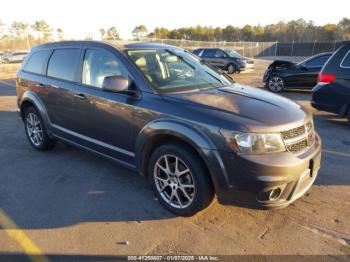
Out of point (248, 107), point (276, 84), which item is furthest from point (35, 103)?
point (276, 84)

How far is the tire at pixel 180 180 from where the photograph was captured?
10.7ft

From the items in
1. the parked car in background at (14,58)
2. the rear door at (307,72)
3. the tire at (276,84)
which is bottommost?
the parked car in background at (14,58)

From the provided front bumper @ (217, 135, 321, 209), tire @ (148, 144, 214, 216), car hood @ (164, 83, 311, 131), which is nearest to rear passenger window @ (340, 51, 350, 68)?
car hood @ (164, 83, 311, 131)

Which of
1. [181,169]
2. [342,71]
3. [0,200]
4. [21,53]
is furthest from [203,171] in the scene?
[21,53]

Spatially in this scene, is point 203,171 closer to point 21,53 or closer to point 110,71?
point 110,71

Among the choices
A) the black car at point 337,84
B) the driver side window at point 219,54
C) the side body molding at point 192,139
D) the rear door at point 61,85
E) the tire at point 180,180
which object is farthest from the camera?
the driver side window at point 219,54

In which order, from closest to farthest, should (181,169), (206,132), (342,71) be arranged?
(206,132), (181,169), (342,71)

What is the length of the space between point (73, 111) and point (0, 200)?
1.45m

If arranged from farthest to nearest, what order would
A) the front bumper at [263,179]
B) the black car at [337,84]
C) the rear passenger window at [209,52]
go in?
the rear passenger window at [209,52], the black car at [337,84], the front bumper at [263,179]

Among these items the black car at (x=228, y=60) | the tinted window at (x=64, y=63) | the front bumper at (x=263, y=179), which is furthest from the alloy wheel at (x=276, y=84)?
the front bumper at (x=263, y=179)

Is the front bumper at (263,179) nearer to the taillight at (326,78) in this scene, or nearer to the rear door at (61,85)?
the rear door at (61,85)

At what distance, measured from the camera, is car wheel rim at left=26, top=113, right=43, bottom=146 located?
559cm

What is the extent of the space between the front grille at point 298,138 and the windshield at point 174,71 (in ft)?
4.12

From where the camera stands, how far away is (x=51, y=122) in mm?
5164
